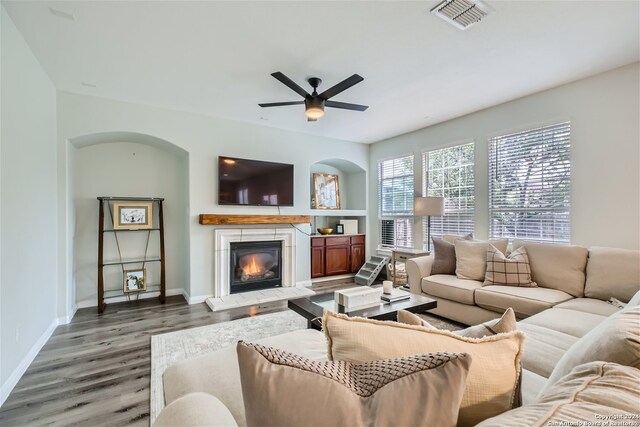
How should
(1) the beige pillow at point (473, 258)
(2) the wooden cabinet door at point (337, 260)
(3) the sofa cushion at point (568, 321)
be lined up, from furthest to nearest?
(2) the wooden cabinet door at point (337, 260), (1) the beige pillow at point (473, 258), (3) the sofa cushion at point (568, 321)

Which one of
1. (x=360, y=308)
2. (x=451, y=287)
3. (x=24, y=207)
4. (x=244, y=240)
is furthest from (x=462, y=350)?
(x=244, y=240)

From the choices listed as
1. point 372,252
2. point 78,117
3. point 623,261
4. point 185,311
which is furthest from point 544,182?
point 78,117

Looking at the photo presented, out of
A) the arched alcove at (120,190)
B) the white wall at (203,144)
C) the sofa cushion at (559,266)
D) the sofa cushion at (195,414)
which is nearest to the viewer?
the sofa cushion at (195,414)

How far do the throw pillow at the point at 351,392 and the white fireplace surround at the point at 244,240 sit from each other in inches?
155

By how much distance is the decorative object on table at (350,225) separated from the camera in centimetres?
605

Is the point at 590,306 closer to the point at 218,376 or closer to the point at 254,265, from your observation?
the point at 218,376

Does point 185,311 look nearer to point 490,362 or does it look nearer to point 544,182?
point 490,362

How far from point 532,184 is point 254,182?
12.5ft

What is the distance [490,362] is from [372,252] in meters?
5.32

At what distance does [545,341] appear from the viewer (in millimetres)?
1802

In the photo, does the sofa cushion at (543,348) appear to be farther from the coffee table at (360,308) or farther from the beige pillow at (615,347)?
the coffee table at (360,308)

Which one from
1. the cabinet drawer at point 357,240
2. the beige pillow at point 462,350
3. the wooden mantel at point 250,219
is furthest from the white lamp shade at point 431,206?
the beige pillow at point 462,350

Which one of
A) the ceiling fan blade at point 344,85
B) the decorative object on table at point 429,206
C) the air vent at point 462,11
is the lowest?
the decorative object on table at point 429,206

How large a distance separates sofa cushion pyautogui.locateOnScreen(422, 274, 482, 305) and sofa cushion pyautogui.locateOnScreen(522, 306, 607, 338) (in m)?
0.78
